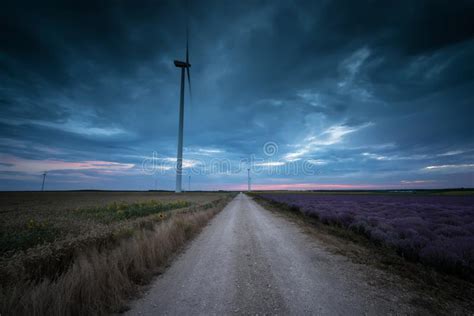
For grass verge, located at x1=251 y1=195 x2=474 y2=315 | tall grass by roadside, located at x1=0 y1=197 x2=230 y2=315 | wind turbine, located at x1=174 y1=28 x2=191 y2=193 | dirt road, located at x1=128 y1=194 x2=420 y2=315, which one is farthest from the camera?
wind turbine, located at x1=174 y1=28 x2=191 y2=193

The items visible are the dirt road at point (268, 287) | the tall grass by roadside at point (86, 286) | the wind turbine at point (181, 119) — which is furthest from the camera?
the wind turbine at point (181, 119)

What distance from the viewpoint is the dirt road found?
3.69 m

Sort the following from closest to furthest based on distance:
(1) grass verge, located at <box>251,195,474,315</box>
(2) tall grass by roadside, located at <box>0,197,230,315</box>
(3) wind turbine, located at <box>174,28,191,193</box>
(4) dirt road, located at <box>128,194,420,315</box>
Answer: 1. (2) tall grass by roadside, located at <box>0,197,230,315</box>
2. (4) dirt road, located at <box>128,194,420,315</box>
3. (1) grass verge, located at <box>251,195,474,315</box>
4. (3) wind turbine, located at <box>174,28,191,193</box>

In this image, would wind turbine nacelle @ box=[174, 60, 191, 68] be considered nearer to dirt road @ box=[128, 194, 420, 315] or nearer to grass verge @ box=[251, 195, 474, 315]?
dirt road @ box=[128, 194, 420, 315]

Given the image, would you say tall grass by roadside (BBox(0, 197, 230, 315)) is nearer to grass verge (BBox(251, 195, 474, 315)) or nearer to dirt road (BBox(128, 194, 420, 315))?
dirt road (BBox(128, 194, 420, 315))

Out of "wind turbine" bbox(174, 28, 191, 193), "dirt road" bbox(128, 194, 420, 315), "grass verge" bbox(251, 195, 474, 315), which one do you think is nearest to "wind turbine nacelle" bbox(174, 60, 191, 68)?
"wind turbine" bbox(174, 28, 191, 193)

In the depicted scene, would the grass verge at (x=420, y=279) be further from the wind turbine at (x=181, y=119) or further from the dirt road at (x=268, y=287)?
the wind turbine at (x=181, y=119)

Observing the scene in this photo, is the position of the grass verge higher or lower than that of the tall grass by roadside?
lower

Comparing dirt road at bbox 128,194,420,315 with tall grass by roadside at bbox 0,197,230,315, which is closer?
tall grass by roadside at bbox 0,197,230,315

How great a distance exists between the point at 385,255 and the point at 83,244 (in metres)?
10.6

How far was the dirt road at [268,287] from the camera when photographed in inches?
145

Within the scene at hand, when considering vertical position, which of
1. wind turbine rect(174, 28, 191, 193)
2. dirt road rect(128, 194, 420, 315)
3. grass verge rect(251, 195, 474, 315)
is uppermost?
wind turbine rect(174, 28, 191, 193)

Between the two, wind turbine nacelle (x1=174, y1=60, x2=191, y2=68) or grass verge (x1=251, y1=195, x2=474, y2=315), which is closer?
grass verge (x1=251, y1=195, x2=474, y2=315)

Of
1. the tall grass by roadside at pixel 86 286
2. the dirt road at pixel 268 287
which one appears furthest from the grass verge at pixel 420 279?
the tall grass by roadside at pixel 86 286
